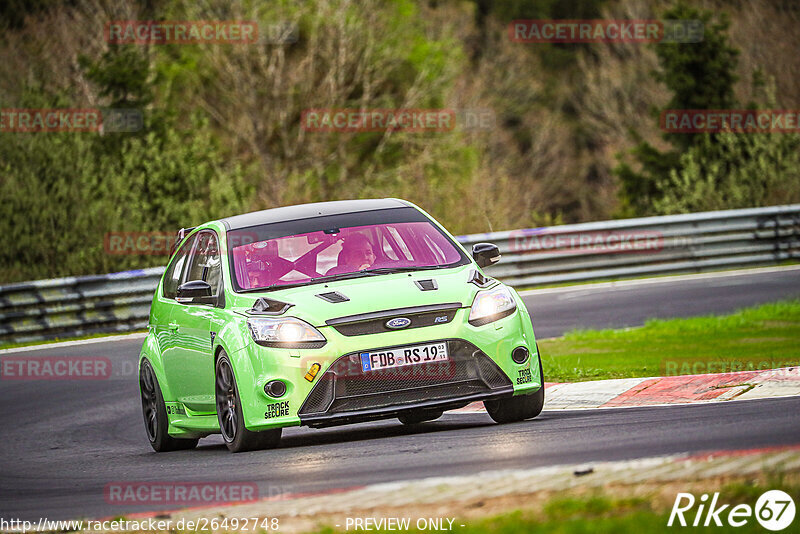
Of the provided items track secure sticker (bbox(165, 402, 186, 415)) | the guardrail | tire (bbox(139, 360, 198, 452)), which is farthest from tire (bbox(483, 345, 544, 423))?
the guardrail

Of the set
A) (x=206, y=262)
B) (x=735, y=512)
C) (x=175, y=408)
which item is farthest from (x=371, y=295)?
(x=735, y=512)

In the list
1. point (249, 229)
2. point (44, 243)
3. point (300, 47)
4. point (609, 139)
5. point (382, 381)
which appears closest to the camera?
point (382, 381)

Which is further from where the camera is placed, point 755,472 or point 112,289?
point 112,289

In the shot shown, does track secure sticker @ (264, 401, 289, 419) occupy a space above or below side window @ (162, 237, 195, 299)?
below

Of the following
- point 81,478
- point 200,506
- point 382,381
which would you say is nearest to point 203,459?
point 81,478

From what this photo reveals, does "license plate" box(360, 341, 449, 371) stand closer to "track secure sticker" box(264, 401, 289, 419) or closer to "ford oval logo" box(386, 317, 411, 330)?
"ford oval logo" box(386, 317, 411, 330)

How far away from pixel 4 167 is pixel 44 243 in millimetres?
2247

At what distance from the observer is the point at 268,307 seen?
9109mm

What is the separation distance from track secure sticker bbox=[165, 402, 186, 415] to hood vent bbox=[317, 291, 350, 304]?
1892 millimetres

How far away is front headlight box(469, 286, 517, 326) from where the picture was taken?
356 inches

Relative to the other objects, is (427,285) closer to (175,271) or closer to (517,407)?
(517,407)

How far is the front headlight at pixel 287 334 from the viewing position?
28.8 feet

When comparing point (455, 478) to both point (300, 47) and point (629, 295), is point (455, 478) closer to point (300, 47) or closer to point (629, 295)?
point (629, 295)

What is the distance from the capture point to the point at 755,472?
6.05m
